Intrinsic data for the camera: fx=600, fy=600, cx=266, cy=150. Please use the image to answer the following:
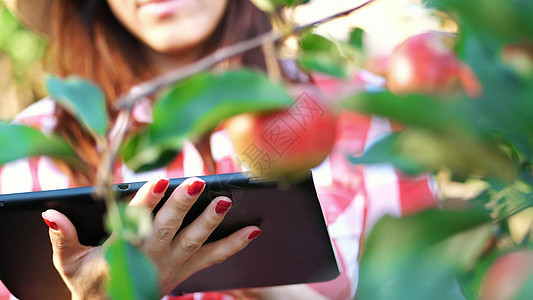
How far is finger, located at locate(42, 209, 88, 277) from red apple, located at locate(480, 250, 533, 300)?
492 mm

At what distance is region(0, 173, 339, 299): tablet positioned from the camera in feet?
2.07

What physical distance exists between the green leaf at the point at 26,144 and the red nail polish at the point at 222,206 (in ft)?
1.02

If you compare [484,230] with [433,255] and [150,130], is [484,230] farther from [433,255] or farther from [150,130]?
[150,130]

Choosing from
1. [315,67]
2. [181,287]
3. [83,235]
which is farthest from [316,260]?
[315,67]

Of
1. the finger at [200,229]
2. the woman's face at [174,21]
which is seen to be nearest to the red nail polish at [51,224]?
the finger at [200,229]

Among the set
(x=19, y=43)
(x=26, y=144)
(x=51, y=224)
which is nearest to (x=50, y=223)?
(x=51, y=224)

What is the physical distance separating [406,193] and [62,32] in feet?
3.06

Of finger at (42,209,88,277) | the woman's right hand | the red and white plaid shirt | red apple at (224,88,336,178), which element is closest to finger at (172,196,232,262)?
the woman's right hand

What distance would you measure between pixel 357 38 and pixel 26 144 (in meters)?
0.26

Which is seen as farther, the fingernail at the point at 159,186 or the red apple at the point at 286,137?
the fingernail at the point at 159,186

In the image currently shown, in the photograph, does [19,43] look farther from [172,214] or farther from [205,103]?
[205,103]

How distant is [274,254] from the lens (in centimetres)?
86

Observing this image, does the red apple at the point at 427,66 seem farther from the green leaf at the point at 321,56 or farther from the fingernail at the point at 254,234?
the fingernail at the point at 254,234

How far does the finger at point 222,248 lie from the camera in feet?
2.37
